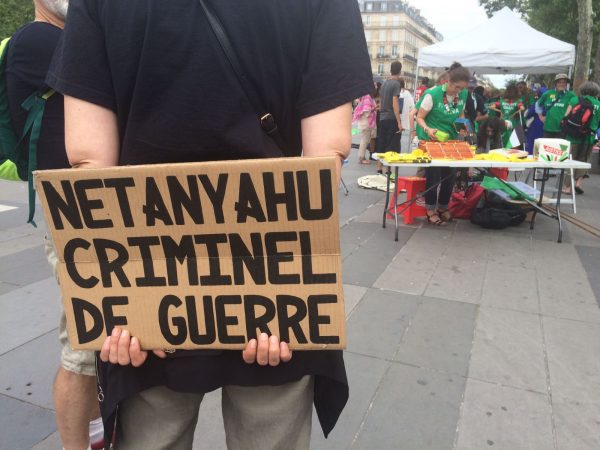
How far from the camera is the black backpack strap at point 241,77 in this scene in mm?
982

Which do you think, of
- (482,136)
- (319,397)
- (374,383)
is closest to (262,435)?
(319,397)

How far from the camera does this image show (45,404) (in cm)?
234

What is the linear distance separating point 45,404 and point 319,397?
5.89ft

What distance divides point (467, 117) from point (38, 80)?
7176 mm

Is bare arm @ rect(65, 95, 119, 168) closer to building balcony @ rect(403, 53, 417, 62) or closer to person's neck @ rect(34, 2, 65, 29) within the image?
person's neck @ rect(34, 2, 65, 29)

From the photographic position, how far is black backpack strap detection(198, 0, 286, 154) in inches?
38.7

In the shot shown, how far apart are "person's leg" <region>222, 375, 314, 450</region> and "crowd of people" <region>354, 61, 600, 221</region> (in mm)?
3631

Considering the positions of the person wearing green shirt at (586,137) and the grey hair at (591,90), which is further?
the grey hair at (591,90)

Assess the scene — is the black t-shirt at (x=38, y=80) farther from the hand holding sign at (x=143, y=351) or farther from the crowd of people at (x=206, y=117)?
the hand holding sign at (x=143, y=351)

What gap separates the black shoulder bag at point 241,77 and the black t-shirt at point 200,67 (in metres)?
0.01

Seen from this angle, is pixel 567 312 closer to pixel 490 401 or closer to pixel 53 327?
pixel 490 401

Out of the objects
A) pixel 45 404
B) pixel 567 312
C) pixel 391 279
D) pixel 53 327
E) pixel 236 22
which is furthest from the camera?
pixel 391 279

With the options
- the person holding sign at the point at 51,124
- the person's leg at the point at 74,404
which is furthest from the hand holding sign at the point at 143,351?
the person's leg at the point at 74,404

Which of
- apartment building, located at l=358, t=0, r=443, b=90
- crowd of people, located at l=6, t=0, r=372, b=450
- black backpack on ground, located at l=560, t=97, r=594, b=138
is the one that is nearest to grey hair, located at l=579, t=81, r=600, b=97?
black backpack on ground, located at l=560, t=97, r=594, b=138
